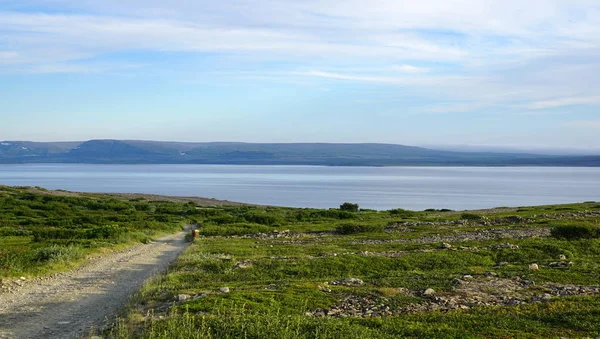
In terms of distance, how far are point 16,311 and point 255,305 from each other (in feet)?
21.6

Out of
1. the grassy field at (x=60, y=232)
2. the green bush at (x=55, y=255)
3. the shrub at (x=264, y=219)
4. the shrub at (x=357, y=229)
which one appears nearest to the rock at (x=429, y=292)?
the grassy field at (x=60, y=232)

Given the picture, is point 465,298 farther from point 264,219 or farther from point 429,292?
point 264,219

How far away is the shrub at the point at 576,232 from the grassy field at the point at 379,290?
0.05 m

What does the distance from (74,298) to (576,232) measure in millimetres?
22160

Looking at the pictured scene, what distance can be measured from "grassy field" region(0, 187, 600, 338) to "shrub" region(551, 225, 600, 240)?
5 cm

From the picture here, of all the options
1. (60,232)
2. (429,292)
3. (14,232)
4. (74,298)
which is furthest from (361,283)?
(14,232)

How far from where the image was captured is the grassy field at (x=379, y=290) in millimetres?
11078

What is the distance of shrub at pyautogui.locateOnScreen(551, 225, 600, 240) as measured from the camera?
87.8 ft

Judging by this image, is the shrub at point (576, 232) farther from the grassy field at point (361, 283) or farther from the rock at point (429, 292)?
the rock at point (429, 292)

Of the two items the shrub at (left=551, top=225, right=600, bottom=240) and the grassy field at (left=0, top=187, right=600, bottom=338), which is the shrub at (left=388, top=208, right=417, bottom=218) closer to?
the grassy field at (left=0, top=187, right=600, bottom=338)

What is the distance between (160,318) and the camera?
12.2 meters

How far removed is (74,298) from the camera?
54.7ft

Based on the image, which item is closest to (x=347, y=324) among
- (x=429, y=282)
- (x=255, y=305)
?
(x=255, y=305)

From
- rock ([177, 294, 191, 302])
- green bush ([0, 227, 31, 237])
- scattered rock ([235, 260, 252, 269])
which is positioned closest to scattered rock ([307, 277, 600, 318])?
rock ([177, 294, 191, 302])
